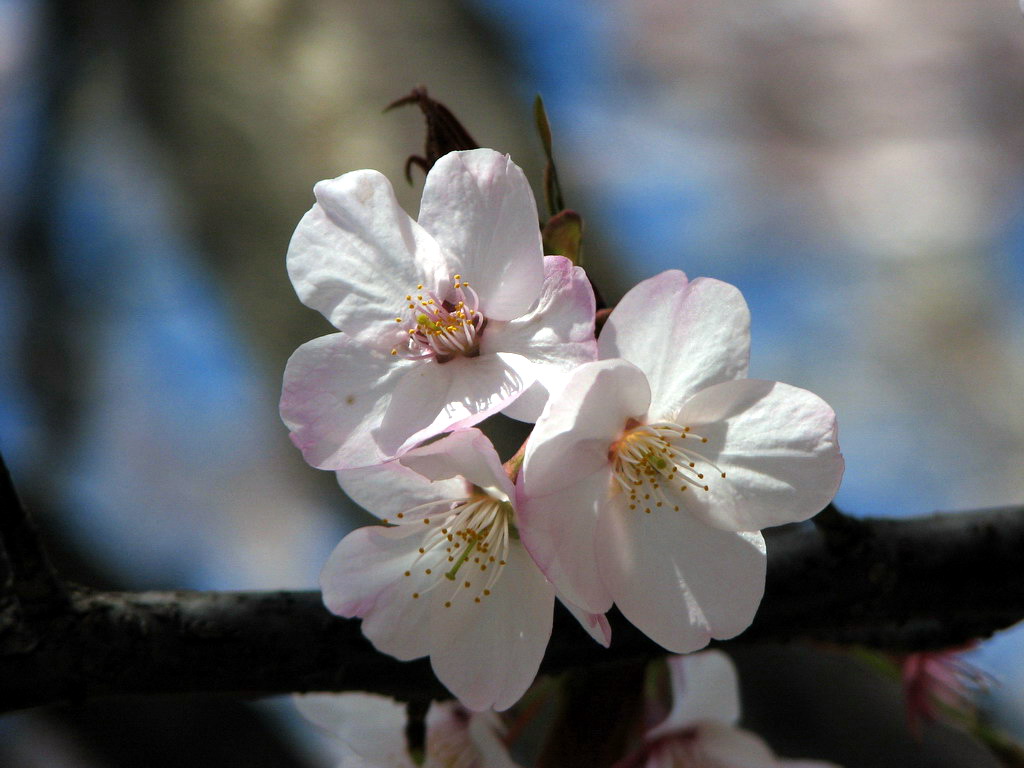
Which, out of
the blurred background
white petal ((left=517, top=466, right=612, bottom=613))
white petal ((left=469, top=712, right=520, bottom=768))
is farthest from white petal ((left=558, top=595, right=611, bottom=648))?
the blurred background

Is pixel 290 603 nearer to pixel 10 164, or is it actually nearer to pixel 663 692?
pixel 663 692

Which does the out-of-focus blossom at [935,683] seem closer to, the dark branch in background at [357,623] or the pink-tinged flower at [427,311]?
the dark branch in background at [357,623]

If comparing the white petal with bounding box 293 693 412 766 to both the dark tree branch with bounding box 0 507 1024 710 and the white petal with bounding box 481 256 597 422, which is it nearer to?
the dark tree branch with bounding box 0 507 1024 710

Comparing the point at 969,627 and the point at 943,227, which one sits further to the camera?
the point at 943,227

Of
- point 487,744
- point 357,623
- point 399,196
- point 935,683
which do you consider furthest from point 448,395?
point 399,196

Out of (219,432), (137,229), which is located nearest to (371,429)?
(219,432)
